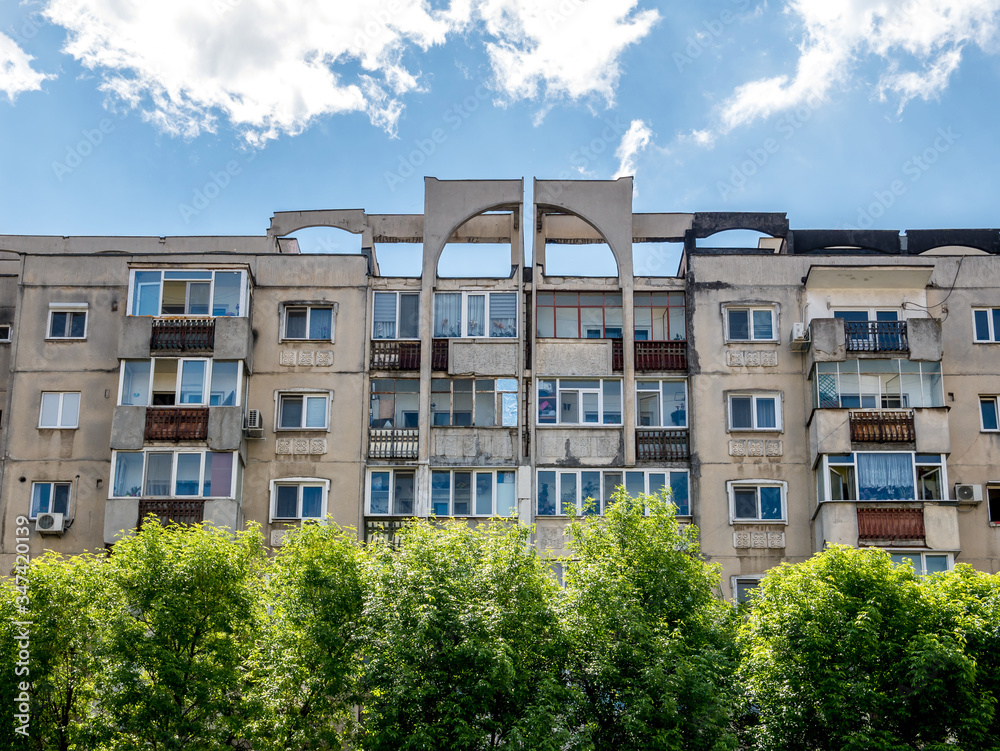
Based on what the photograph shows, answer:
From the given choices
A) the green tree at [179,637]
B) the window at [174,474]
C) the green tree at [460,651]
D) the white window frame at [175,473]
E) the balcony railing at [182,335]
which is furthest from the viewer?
the balcony railing at [182,335]

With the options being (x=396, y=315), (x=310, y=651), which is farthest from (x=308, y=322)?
(x=310, y=651)

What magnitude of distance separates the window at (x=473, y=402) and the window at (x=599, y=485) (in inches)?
100

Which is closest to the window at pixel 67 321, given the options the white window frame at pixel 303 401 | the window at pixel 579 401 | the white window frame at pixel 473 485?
the white window frame at pixel 303 401

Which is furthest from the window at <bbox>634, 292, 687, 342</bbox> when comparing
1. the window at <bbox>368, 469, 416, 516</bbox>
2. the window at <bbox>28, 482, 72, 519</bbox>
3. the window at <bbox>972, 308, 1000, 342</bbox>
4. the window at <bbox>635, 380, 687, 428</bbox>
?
the window at <bbox>28, 482, 72, 519</bbox>

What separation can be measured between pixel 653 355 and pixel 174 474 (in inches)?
644

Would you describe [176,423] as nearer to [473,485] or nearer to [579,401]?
[473,485]

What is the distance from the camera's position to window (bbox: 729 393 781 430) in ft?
146

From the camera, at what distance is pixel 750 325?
150 feet

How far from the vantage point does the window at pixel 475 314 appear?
45812 mm

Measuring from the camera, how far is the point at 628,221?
46531mm

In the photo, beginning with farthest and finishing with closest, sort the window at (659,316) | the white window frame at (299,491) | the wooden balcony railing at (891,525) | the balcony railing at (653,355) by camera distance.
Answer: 1. the window at (659,316)
2. the balcony railing at (653,355)
3. the white window frame at (299,491)
4. the wooden balcony railing at (891,525)

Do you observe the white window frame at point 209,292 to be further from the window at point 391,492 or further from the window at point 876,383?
the window at point 876,383

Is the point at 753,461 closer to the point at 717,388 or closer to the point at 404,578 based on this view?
the point at 717,388

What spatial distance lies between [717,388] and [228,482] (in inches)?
647
